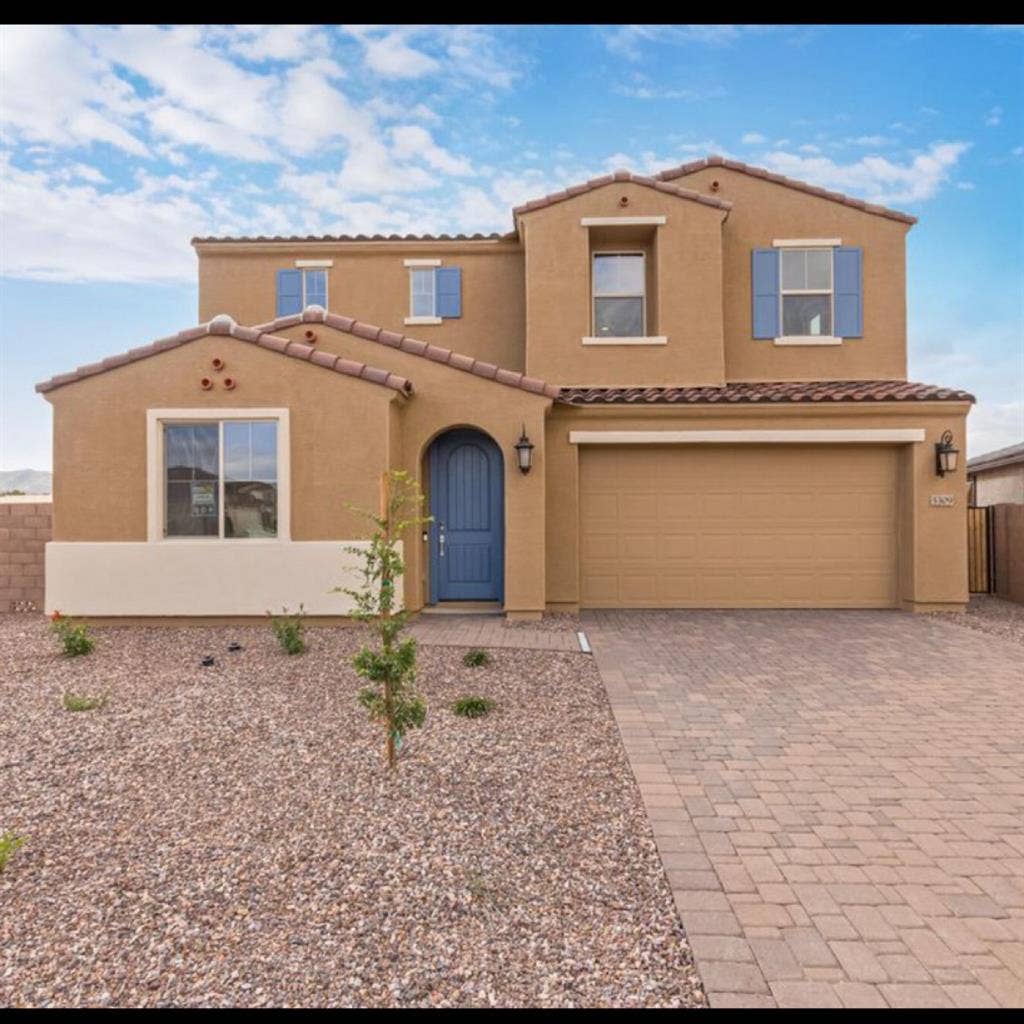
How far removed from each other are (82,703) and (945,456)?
38.0 ft

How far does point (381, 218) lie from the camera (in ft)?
54.5

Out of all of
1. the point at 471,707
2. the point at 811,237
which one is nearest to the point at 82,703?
the point at 471,707

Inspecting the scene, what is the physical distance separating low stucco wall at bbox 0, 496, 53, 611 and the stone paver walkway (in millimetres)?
6499

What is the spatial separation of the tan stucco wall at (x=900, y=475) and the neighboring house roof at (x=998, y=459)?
6.20m

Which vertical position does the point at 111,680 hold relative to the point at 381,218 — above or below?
below

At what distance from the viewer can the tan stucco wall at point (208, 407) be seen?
891cm

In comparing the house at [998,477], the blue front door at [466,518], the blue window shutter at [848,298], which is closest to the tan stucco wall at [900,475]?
the blue front door at [466,518]

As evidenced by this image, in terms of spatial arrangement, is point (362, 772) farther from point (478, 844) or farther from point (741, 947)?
point (741, 947)

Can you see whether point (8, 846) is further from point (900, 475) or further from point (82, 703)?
point (900, 475)

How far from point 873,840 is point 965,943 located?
80cm

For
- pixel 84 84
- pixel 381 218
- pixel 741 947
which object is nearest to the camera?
pixel 741 947

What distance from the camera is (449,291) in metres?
13.3

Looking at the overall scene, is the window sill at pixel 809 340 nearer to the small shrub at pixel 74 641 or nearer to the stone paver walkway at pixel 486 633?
the stone paver walkway at pixel 486 633
